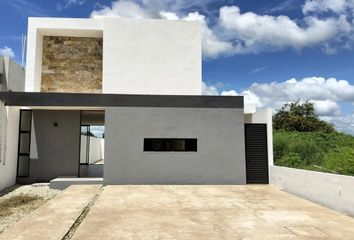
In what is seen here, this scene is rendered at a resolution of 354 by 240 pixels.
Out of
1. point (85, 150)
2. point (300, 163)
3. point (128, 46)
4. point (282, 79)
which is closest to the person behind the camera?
point (300, 163)

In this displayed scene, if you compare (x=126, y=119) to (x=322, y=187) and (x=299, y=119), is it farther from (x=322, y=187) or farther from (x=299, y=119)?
(x=299, y=119)

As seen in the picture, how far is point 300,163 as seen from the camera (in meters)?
14.3

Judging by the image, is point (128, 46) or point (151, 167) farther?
point (128, 46)

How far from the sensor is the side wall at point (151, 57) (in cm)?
1554

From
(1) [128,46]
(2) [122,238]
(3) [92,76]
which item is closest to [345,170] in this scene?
(2) [122,238]

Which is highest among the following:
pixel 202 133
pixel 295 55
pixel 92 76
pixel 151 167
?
pixel 295 55

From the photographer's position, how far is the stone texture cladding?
51.4 feet

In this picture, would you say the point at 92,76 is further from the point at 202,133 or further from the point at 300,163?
the point at 300,163

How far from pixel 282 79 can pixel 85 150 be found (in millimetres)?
15651

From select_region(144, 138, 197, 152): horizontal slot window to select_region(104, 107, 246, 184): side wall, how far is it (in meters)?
0.16

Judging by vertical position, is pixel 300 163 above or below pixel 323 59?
below

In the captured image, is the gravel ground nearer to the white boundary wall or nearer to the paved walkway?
the paved walkway

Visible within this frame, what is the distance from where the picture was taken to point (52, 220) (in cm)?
650

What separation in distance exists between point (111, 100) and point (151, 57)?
493 centimetres
